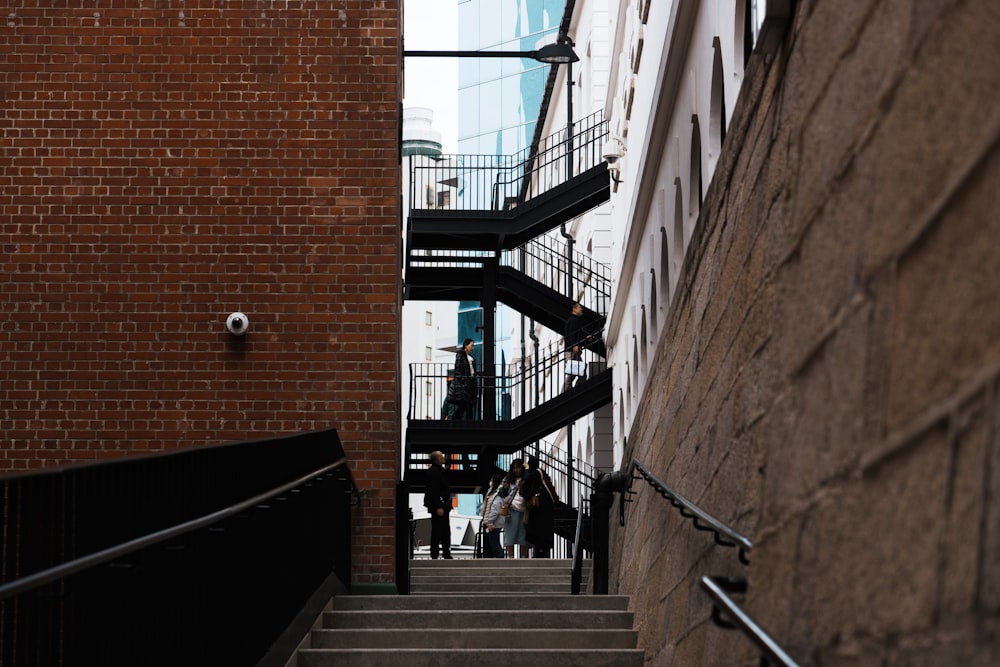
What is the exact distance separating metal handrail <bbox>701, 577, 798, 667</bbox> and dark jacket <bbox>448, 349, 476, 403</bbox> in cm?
2088

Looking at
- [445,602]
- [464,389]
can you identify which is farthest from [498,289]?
[445,602]

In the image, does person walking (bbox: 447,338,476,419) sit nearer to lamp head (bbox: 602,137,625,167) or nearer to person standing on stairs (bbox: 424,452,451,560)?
lamp head (bbox: 602,137,625,167)

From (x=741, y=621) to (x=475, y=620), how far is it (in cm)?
636

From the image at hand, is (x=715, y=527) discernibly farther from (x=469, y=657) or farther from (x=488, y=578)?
(x=488, y=578)

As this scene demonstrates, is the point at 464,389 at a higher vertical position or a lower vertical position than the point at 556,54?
lower

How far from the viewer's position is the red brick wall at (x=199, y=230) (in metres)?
12.3

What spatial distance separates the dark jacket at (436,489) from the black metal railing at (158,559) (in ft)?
32.8

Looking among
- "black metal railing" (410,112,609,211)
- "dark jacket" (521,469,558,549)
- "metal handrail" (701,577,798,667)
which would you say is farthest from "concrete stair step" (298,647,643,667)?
"black metal railing" (410,112,609,211)

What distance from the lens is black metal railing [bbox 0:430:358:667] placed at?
16.0 feet

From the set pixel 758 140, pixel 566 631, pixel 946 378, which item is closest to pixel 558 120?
pixel 566 631

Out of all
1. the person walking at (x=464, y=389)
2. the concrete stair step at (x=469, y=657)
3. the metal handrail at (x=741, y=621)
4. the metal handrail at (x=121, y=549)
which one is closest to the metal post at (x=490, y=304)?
the person walking at (x=464, y=389)

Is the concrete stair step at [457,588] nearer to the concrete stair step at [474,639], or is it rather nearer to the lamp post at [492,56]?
the concrete stair step at [474,639]

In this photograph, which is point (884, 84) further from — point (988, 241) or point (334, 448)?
point (334, 448)

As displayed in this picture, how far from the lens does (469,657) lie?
896 centimetres
